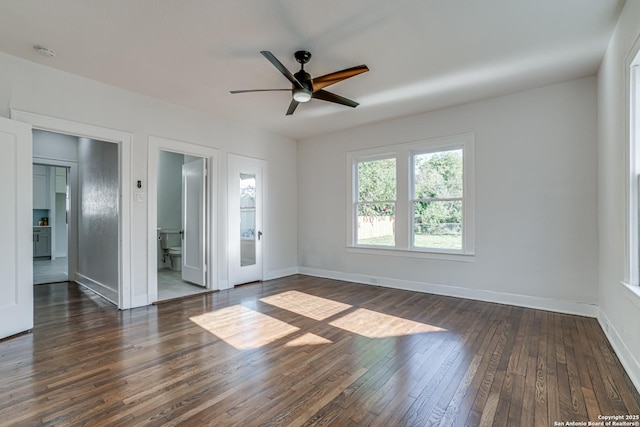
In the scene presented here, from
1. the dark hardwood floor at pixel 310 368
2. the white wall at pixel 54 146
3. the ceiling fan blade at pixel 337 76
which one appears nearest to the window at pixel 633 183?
the dark hardwood floor at pixel 310 368

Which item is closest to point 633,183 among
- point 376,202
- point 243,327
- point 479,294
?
point 479,294

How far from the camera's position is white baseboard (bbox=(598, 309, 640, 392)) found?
2.21m

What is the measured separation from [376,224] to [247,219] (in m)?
2.29

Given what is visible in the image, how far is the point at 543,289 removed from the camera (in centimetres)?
399

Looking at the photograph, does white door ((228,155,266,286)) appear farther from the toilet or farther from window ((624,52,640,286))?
window ((624,52,640,286))

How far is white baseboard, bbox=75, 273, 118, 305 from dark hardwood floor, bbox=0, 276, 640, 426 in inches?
10.2

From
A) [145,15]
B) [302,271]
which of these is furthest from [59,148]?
[302,271]

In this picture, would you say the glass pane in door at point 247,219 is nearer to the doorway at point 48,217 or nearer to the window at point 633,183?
the window at point 633,183

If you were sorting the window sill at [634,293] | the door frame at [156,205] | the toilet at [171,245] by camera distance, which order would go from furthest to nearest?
the toilet at [171,245]
the door frame at [156,205]
the window sill at [634,293]

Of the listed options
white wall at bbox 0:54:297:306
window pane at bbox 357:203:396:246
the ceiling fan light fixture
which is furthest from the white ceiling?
window pane at bbox 357:203:396:246

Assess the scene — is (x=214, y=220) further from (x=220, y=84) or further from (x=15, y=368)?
(x=15, y=368)

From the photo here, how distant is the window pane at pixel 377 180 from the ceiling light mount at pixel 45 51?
4.36m

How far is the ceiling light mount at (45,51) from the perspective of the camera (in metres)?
3.05

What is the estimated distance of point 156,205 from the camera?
173 inches
